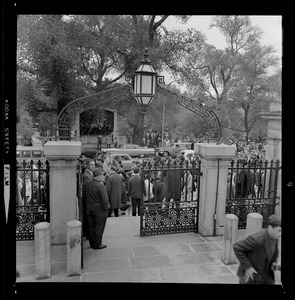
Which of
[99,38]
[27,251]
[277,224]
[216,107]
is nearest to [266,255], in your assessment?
[277,224]

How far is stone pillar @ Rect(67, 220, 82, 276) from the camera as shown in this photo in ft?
15.6

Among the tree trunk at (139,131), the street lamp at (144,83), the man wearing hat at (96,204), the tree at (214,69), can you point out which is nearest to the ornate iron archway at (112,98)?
the street lamp at (144,83)

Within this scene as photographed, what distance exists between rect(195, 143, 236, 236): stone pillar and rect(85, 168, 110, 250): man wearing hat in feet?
7.19

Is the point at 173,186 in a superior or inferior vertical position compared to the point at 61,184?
inferior

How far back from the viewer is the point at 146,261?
5.50 meters

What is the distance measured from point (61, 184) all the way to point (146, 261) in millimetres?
2176

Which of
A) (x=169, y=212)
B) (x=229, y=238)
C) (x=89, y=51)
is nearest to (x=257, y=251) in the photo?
(x=229, y=238)

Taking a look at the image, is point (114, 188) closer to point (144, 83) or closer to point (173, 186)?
point (173, 186)

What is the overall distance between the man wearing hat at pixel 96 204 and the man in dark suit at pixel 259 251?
2.81 meters

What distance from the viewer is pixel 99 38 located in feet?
47.3

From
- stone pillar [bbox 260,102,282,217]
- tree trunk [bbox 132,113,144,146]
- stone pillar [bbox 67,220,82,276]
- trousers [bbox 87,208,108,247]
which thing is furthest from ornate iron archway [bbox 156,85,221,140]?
tree trunk [bbox 132,113,144,146]

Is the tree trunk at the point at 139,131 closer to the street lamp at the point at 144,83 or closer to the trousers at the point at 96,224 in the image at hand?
the street lamp at the point at 144,83

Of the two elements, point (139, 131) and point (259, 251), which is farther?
point (139, 131)

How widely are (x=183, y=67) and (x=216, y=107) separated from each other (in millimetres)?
3829
